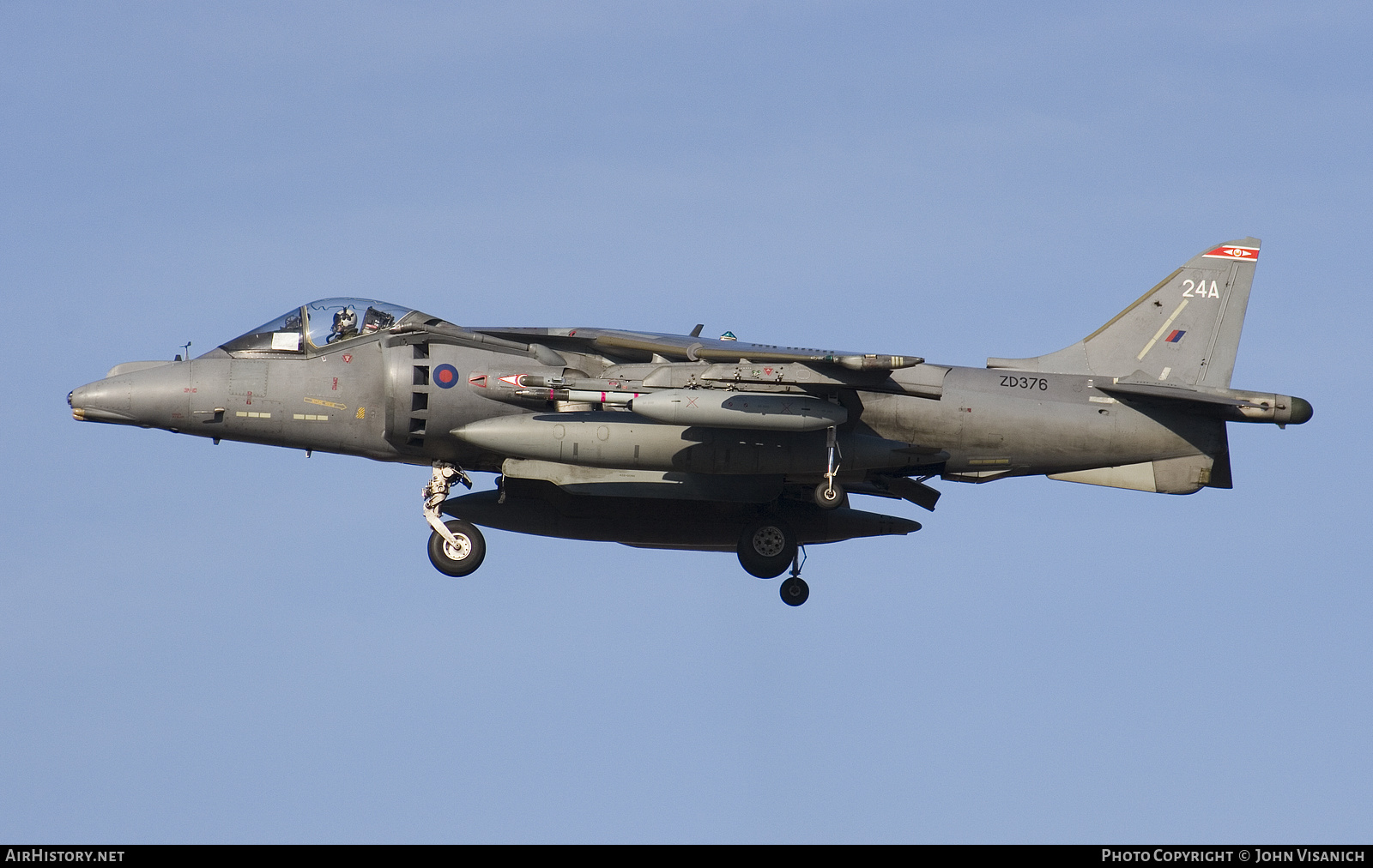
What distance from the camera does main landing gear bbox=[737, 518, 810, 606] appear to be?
24.5 metres

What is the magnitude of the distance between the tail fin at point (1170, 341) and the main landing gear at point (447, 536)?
733 centimetres

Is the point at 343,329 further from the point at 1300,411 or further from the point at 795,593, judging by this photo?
the point at 1300,411

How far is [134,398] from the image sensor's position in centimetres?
2320

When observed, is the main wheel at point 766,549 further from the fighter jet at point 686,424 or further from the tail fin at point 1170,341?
the tail fin at point 1170,341

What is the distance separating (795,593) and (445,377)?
5.71m

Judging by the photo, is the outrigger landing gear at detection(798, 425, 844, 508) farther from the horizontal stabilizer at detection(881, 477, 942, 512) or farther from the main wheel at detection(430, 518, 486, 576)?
the main wheel at detection(430, 518, 486, 576)

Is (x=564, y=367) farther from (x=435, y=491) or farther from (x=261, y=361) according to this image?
(x=261, y=361)

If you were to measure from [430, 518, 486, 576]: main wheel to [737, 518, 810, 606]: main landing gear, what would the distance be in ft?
11.9

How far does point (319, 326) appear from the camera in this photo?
76.9ft

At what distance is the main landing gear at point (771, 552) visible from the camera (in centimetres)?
2450

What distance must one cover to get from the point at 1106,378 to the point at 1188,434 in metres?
1.30

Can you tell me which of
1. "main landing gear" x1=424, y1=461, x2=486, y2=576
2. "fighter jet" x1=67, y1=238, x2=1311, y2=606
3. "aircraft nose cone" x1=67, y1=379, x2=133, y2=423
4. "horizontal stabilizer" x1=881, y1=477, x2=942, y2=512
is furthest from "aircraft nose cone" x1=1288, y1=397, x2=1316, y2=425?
Result: "aircraft nose cone" x1=67, y1=379, x2=133, y2=423

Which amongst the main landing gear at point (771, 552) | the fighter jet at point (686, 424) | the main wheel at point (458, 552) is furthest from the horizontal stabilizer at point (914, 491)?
the main wheel at point (458, 552)
